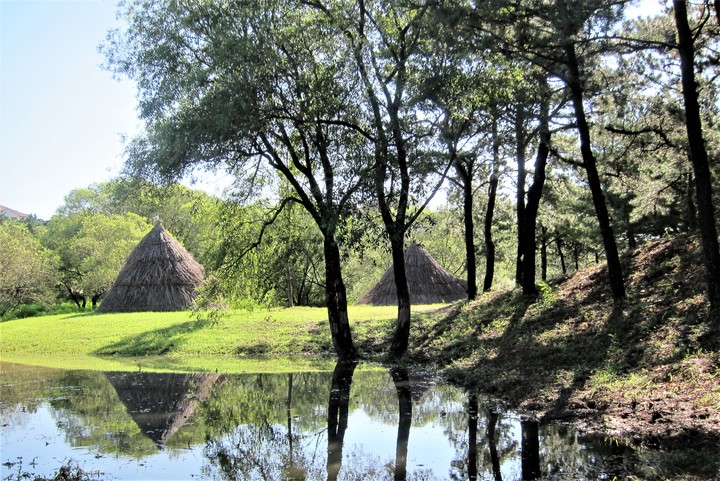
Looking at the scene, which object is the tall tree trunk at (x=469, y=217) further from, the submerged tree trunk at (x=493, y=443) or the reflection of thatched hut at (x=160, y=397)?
the submerged tree trunk at (x=493, y=443)

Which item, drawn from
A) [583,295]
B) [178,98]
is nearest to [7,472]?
[178,98]

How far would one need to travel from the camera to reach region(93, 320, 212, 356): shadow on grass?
63.7 feet

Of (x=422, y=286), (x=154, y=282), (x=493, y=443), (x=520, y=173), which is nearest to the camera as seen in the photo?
(x=493, y=443)

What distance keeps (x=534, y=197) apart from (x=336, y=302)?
638 cm

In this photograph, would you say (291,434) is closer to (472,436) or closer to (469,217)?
(472,436)

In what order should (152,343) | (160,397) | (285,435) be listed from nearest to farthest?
(285,435) < (160,397) < (152,343)

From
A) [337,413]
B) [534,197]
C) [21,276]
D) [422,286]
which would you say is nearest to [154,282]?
[422,286]

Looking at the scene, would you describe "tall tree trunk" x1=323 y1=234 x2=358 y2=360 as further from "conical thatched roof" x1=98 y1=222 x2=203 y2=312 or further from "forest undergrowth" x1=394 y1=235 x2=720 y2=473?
"conical thatched roof" x1=98 y1=222 x2=203 y2=312

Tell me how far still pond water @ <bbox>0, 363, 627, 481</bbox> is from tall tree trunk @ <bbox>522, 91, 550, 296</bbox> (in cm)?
678

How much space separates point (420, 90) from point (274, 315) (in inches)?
533

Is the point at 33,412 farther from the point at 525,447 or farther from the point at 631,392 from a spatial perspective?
the point at 631,392

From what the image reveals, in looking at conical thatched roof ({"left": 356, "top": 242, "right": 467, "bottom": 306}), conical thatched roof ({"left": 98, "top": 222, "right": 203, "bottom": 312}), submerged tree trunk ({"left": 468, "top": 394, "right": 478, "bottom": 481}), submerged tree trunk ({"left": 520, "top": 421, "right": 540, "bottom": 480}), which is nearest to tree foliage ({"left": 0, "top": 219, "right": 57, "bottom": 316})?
conical thatched roof ({"left": 98, "top": 222, "right": 203, "bottom": 312})

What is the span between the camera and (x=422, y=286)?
3164cm

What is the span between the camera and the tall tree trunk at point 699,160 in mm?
10172
